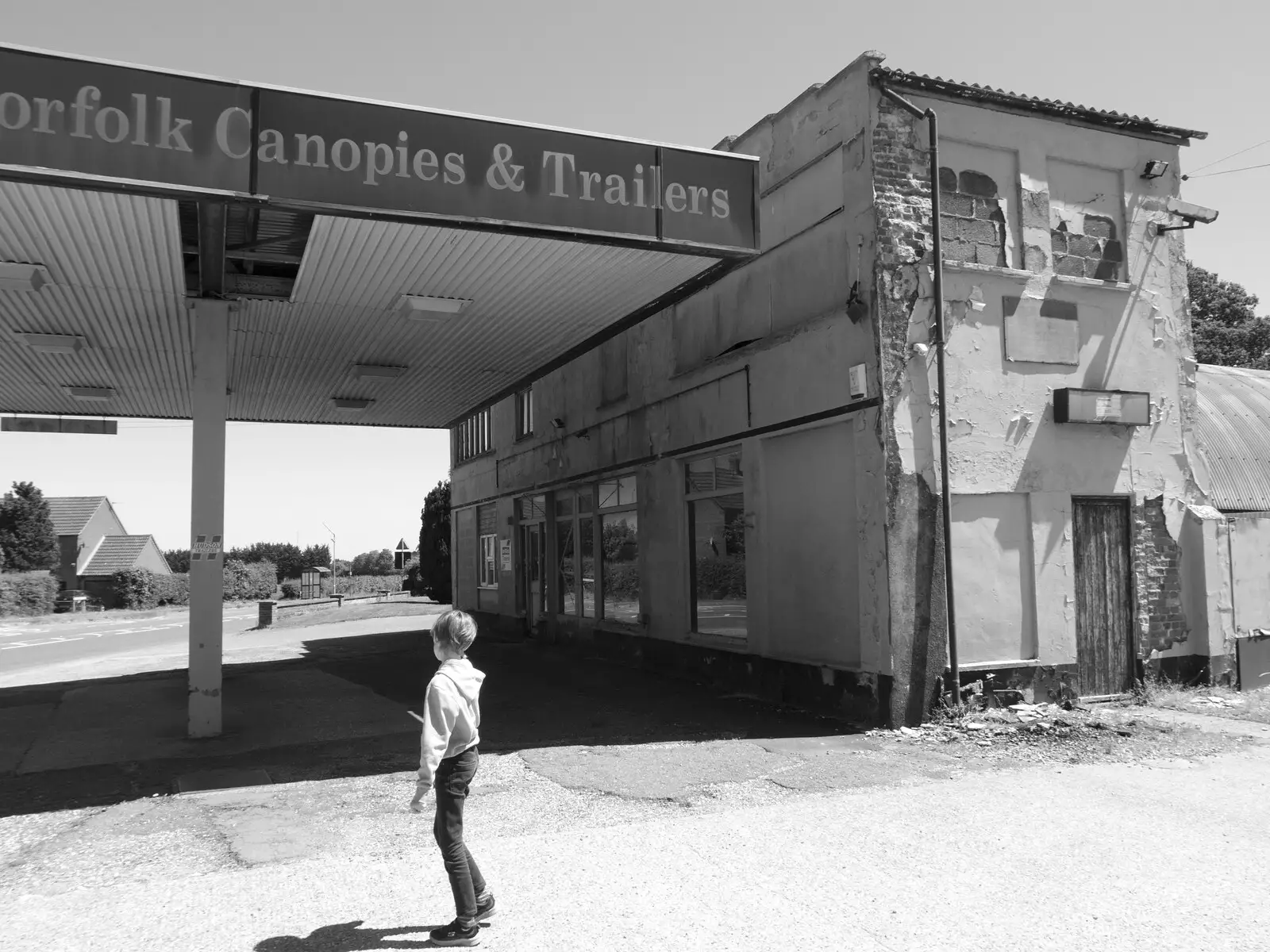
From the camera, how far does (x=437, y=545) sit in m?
35.0

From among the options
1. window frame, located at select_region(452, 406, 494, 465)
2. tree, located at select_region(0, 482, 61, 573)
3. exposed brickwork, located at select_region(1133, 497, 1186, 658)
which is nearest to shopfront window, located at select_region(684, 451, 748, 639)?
exposed brickwork, located at select_region(1133, 497, 1186, 658)

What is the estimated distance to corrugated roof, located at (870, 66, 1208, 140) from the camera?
996 centimetres

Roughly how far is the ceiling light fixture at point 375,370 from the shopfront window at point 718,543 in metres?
4.72

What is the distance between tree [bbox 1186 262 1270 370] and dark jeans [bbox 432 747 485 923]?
32.0m

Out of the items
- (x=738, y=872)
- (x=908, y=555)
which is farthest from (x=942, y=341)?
(x=738, y=872)

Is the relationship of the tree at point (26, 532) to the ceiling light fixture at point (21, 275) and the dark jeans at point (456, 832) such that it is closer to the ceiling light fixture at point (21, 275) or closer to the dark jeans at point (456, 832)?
the ceiling light fixture at point (21, 275)

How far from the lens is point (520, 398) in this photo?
19.9 meters

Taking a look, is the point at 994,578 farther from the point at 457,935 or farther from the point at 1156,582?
the point at 457,935

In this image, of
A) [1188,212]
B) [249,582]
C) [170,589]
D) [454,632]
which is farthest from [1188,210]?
[249,582]

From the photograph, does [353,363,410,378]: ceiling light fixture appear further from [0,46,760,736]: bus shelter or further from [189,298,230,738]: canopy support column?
[189,298,230,738]: canopy support column

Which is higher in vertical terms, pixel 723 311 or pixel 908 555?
pixel 723 311

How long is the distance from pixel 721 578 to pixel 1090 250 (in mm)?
5750

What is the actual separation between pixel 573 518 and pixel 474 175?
958 centimetres

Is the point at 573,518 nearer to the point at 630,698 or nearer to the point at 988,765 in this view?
the point at 630,698
